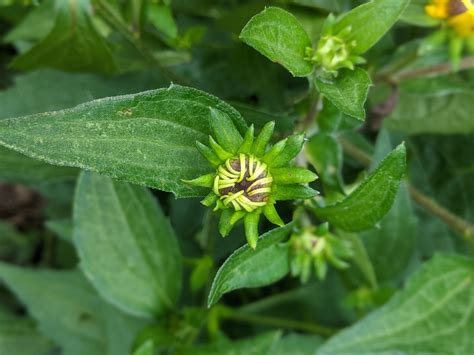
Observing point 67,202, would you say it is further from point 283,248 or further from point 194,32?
point 283,248

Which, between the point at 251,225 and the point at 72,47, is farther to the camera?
the point at 72,47

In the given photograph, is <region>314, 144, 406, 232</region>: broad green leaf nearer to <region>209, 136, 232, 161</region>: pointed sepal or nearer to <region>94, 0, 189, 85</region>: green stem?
<region>209, 136, 232, 161</region>: pointed sepal

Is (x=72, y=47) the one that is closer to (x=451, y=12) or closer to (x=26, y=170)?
(x=26, y=170)

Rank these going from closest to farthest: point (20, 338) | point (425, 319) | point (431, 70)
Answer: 1. point (425, 319)
2. point (431, 70)
3. point (20, 338)

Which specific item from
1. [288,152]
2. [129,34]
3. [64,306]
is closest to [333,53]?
[288,152]

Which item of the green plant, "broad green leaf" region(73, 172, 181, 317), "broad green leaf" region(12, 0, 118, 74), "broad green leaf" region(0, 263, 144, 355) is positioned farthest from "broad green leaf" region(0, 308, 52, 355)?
"broad green leaf" region(12, 0, 118, 74)
